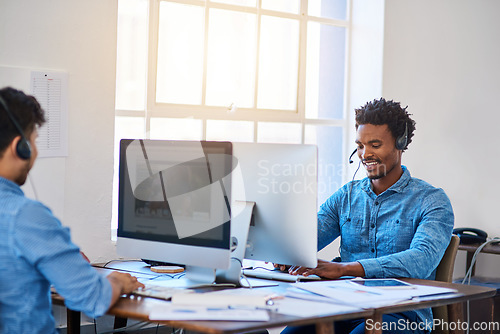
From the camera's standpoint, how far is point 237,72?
3479 millimetres

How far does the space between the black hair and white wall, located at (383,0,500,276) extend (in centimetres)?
252

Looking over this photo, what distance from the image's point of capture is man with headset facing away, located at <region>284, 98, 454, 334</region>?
84.2 inches

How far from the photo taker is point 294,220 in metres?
1.98

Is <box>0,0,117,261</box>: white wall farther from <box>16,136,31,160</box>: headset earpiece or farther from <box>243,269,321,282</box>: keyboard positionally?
<box>16,136,31,160</box>: headset earpiece

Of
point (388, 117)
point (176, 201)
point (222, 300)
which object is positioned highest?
point (388, 117)

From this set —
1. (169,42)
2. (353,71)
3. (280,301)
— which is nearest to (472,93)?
(353,71)

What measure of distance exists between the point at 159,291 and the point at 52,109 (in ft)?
4.44

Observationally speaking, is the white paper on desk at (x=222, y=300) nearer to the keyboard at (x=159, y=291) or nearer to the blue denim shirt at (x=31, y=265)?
the keyboard at (x=159, y=291)

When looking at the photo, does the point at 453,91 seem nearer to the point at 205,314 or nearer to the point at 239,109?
the point at 239,109

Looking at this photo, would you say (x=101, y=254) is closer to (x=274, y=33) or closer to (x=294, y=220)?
(x=294, y=220)

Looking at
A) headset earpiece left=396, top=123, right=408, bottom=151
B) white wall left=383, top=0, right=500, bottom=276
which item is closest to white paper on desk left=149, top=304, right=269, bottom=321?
headset earpiece left=396, top=123, right=408, bottom=151

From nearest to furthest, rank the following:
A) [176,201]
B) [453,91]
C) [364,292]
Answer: [364,292], [176,201], [453,91]

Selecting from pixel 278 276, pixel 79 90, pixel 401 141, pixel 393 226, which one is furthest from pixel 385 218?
pixel 79 90

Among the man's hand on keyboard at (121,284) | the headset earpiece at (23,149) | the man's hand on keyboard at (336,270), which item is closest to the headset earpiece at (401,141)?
the man's hand on keyboard at (336,270)
